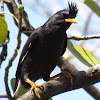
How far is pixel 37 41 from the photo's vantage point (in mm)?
3459

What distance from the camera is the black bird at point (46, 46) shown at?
11.1ft

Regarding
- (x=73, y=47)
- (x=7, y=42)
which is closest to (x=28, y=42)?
(x=7, y=42)

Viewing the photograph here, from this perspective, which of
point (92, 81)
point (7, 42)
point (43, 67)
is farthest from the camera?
point (43, 67)

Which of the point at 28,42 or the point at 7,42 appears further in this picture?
the point at 28,42

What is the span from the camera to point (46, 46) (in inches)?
133

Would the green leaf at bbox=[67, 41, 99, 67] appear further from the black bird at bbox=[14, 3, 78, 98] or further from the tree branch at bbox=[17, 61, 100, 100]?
the tree branch at bbox=[17, 61, 100, 100]

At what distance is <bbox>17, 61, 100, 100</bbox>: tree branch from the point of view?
2457mm

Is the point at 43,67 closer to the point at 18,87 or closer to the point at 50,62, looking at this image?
Answer: the point at 50,62

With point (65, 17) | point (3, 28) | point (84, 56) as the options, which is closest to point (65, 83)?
point (84, 56)

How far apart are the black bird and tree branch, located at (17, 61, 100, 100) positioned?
79 cm

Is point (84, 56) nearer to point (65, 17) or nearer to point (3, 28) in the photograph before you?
point (65, 17)

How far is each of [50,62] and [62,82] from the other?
2.90ft

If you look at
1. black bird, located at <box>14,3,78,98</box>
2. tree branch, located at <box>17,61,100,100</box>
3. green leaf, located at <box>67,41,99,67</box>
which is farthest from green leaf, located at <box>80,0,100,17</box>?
tree branch, located at <box>17,61,100,100</box>

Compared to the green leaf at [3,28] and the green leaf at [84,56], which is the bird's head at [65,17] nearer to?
the green leaf at [84,56]
